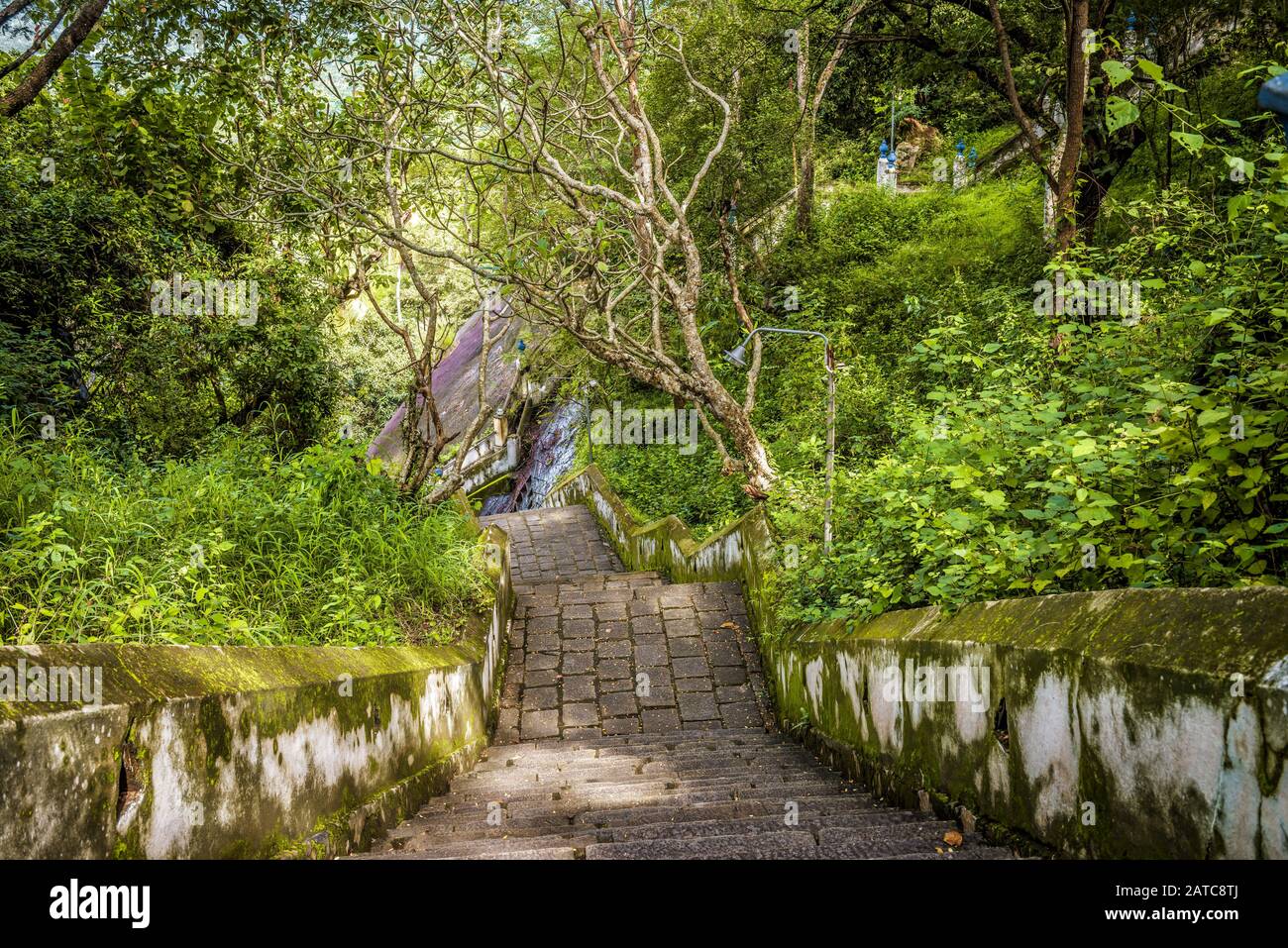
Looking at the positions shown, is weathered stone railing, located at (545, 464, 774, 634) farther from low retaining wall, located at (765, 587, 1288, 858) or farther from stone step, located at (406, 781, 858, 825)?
low retaining wall, located at (765, 587, 1288, 858)

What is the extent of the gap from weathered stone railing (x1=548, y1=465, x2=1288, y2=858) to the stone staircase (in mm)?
244

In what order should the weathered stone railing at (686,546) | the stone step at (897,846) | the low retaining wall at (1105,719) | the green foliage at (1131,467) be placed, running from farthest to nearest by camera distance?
the weathered stone railing at (686,546)
the stone step at (897,846)
the green foliage at (1131,467)
the low retaining wall at (1105,719)

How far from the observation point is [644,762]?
5.59m

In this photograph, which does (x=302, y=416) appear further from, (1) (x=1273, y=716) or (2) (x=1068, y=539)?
(1) (x=1273, y=716)

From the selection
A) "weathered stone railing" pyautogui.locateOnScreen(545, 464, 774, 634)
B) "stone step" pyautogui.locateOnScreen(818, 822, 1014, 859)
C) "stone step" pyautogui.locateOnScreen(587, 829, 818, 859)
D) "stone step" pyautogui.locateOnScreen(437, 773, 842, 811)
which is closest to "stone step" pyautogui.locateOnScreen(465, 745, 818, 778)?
"stone step" pyautogui.locateOnScreen(437, 773, 842, 811)

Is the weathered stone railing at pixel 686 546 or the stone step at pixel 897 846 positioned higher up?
the weathered stone railing at pixel 686 546

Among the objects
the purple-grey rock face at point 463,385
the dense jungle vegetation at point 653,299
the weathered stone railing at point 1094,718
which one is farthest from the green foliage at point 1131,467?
the purple-grey rock face at point 463,385

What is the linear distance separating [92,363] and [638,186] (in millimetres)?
4828

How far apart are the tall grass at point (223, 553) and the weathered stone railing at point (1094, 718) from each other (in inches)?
117

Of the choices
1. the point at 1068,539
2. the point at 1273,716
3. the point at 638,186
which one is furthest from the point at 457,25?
the point at 1273,716

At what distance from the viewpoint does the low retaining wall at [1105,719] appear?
182 cm

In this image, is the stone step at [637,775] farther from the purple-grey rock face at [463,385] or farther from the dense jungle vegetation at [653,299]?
the purple-grey rock face at [463,385]

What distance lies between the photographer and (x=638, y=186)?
Answer: 7.88 meters

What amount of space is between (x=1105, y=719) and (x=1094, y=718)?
0.19 ft
